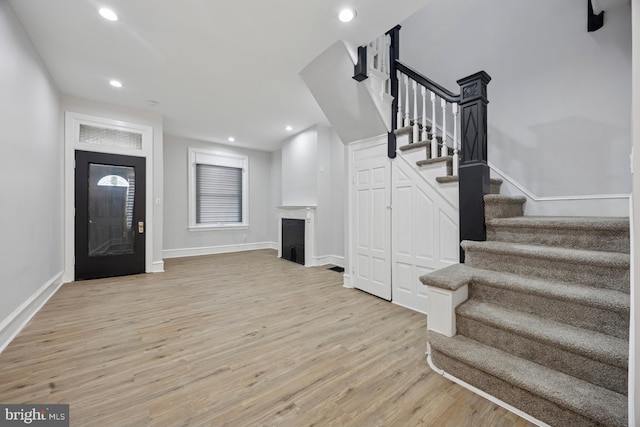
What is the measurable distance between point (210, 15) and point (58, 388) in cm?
300

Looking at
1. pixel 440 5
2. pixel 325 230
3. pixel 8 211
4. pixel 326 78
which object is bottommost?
pixel 325 230

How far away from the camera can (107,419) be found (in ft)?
4.34

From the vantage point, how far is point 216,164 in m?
6.41

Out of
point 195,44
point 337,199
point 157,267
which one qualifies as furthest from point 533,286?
point 157,267

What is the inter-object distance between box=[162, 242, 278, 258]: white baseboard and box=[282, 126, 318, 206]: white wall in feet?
5.49

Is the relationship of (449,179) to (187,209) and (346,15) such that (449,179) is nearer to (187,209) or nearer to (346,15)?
(346,15)

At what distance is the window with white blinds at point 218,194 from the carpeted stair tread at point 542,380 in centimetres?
597

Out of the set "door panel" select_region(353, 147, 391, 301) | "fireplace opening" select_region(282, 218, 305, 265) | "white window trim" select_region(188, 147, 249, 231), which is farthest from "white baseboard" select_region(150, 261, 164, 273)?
"door panel" select_region(353, 147, 391, 301)

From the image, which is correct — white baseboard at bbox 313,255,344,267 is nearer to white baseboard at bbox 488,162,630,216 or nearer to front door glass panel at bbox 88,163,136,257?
white baseboard at bbox 488,162,630,216

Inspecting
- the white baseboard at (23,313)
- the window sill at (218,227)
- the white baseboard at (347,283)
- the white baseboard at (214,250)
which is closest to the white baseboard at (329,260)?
the white baseboard at (347,283)

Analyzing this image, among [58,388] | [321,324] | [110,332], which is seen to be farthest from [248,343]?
[110,332]

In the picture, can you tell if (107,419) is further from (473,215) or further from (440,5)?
(440,5)

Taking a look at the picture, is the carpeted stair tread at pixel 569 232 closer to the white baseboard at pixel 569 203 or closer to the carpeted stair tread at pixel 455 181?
the carpeted stair tread at pixel 455 181

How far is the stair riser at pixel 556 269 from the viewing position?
4.82 ft
